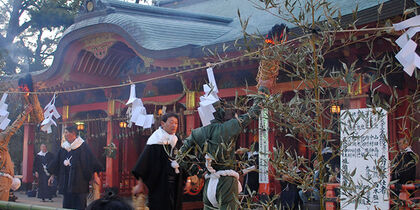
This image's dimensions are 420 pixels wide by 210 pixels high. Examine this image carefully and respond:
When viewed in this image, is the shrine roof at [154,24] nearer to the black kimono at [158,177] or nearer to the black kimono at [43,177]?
the black kimono at [158,177]

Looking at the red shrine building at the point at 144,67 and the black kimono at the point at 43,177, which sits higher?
the red shrine building at the point at 144,67

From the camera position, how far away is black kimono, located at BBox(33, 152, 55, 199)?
1292 cm

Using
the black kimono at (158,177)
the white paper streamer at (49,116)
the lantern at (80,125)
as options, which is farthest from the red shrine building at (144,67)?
the black kimono at (158,177)

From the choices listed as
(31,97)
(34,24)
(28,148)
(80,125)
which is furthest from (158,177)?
(34,24)

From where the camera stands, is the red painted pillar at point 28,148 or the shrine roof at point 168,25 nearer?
the shrine roof at point 168,25

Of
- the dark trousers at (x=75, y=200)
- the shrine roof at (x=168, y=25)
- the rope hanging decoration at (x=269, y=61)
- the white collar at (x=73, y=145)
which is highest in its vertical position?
the shrine roof at (x=168, y=25)

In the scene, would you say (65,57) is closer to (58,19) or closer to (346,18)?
(346,18)

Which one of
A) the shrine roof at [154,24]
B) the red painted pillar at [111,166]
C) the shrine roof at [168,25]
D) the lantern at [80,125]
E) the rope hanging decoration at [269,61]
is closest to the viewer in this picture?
the rope hanging decoration at [269,61]

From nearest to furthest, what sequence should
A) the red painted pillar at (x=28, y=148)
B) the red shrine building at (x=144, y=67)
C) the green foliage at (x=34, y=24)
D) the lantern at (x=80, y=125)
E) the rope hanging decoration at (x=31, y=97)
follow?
the red shrine building at (x=144, y=67) < the rope hanging decoration at (x=31, y=97) < the lantern at (x=80, y=125) < the red painted pillar at (x=28, y=148) < the green foliage at (x=34, y=24)

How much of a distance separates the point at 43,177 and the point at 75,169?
19.8 ft

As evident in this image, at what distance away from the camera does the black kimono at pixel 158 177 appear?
599 cm

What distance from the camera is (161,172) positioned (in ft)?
20.0

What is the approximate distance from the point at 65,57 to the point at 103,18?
4.67 ft

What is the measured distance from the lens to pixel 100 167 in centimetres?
799
